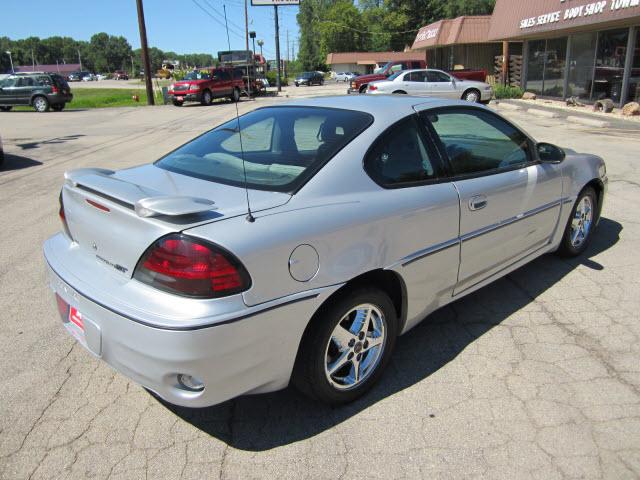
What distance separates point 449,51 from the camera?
125 ft

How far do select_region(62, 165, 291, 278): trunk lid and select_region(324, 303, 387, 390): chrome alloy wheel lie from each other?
755 millimetres

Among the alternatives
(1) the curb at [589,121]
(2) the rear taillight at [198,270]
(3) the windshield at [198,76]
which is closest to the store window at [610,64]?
(1) the curb at [589,121]

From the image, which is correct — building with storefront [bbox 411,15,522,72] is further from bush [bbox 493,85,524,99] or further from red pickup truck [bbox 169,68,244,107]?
red pickup truck [bbox 169,68,244,107]

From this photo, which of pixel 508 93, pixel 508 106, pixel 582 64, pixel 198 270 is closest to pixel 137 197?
pixel 198 270

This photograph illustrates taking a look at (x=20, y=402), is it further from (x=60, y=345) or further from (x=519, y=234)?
(x=519, y=234)

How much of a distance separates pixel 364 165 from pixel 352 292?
0.69 metres

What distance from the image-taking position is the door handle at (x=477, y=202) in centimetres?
326

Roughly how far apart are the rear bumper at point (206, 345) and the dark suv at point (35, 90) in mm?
26216

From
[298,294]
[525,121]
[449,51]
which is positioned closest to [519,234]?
[298,294]

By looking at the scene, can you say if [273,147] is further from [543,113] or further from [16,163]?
[543,113]

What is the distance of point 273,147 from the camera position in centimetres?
323

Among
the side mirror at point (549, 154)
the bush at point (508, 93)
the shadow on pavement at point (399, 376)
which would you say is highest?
the side mirror at point (549, 154)

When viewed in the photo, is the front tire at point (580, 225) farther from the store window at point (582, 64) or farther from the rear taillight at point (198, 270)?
the store window at point (582, 64)

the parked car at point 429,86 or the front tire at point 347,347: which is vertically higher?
the parked car at point 429,86
